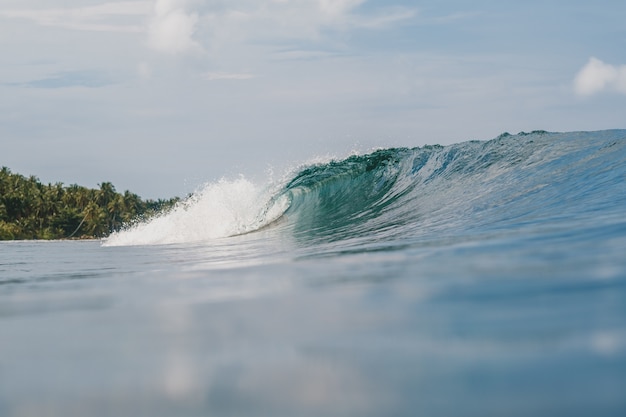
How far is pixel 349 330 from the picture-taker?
2.33m

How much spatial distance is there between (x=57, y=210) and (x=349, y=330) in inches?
2619

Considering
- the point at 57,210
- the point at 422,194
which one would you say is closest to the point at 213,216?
the point at 422,194

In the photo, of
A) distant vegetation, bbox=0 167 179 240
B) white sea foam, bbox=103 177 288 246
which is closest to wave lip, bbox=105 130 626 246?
white sea foam, bbox=103 177 288 246

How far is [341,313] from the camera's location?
2697 mm

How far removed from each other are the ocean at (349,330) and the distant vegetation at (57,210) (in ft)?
170

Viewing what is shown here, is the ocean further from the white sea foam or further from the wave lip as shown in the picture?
the white sea foam

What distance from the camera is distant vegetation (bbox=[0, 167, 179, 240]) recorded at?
60656 mm

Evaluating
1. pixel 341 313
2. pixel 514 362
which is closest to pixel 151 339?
pixel 341 313

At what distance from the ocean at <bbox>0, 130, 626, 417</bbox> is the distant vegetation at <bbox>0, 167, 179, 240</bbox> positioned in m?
51.8

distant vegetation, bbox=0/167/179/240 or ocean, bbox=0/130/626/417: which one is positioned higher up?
distant vegetation, bbox=0/167/179/240

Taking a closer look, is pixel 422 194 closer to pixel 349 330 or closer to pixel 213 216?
pixel 213 216

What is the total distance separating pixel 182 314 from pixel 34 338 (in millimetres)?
580

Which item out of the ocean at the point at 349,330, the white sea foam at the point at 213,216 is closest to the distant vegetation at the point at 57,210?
the white sea foam at the point at 213,216

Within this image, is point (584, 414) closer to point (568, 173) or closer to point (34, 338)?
point (34, 338)
